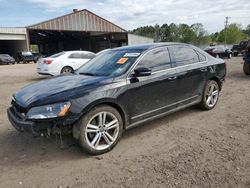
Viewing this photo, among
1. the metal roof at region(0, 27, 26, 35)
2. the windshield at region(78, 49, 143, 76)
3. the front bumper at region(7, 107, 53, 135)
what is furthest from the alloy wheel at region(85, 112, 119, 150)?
the metal roof at region(0, 27, 26, 35)

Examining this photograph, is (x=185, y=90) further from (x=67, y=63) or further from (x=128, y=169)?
(x=67, y=63)

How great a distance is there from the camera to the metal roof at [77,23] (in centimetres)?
3462

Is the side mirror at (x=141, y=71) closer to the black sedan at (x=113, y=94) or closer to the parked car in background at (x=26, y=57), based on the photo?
the black sedan at (x=113, y=94)

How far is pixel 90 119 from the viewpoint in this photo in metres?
3.44

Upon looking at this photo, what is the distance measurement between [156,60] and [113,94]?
1227 mm

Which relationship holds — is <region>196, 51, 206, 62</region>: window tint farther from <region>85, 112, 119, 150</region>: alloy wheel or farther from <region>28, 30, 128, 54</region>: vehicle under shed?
<region>28, 30, 128, 54</region>: vehicle under shed

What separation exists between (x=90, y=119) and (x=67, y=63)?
854 cm

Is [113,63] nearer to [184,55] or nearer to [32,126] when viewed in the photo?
[184,55]

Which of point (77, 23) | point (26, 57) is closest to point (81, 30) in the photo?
point (77, 23)

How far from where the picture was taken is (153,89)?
4148 mm

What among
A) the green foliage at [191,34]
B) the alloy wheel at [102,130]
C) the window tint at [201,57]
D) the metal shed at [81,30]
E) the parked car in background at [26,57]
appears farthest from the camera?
the green foliage at [191,34]

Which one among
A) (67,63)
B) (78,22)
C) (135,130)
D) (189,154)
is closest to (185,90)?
(135,130)

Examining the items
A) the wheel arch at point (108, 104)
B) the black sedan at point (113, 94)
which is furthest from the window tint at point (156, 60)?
the wheel arch at point (108, 104)

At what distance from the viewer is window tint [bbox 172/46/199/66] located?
4.70 metres
